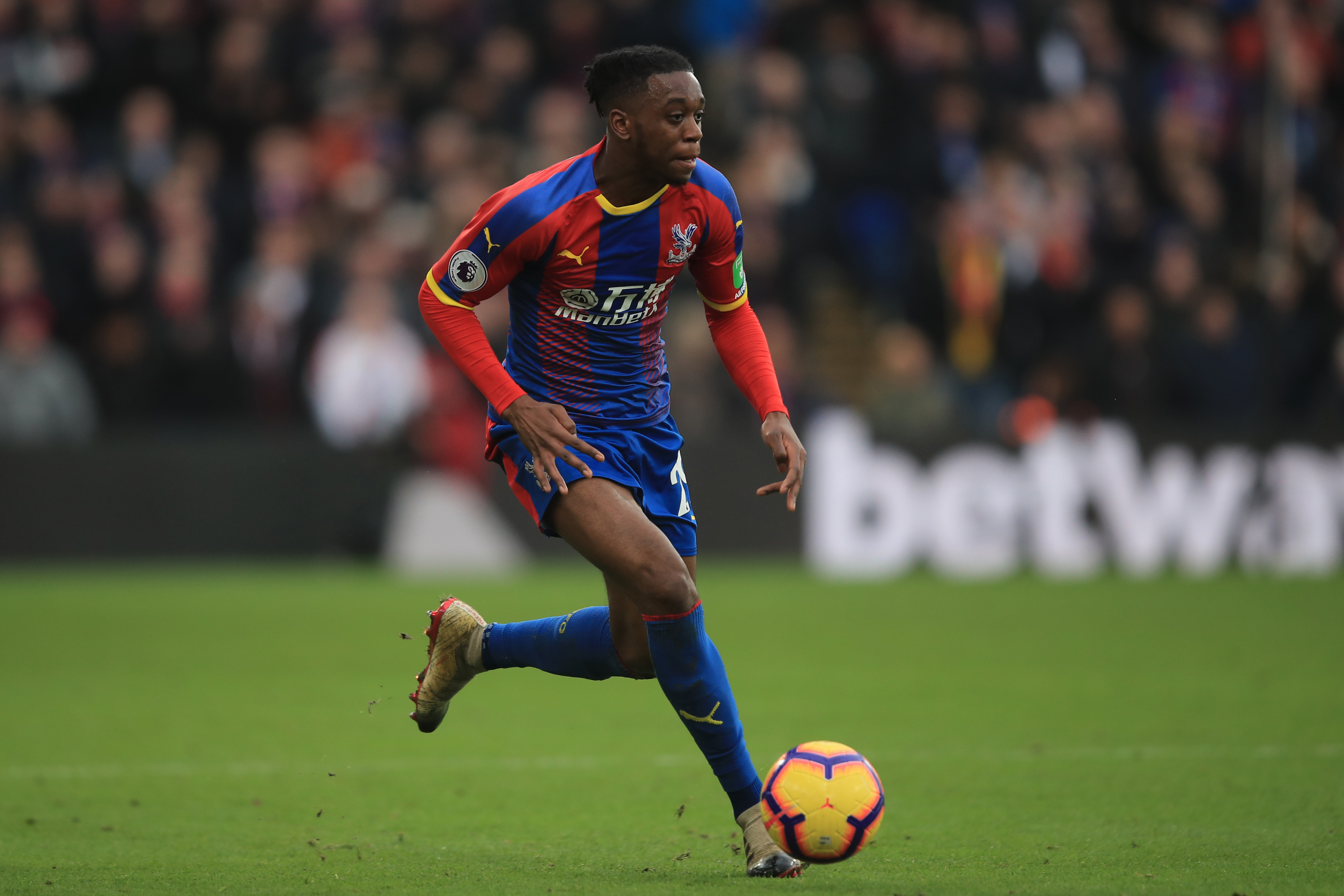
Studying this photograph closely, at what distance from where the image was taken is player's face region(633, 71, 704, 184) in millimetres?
4953

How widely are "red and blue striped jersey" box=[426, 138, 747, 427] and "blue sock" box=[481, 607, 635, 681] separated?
0.66m

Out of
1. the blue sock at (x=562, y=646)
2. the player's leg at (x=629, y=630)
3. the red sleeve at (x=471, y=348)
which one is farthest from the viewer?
the blue sock at (x=562, y=646)

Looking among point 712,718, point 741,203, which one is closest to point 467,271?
point 712,718

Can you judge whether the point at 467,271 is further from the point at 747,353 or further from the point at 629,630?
the point at 629,630

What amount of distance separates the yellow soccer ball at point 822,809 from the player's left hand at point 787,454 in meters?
0.80

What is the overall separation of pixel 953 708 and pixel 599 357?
350 cm

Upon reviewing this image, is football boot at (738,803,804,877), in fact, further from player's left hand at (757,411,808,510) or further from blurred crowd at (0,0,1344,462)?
blurred crowd at (0,0,1344,462)

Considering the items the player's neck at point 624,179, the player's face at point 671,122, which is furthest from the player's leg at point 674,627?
the player's face at point 671,122

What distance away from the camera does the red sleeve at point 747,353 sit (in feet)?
17.7

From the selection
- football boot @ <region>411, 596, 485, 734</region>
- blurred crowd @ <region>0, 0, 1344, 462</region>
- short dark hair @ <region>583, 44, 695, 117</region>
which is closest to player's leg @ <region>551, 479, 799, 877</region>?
football boot @ <region>411, 596, 485, 734</region>

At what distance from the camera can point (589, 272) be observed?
5148mm

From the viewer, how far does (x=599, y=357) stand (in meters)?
5.27

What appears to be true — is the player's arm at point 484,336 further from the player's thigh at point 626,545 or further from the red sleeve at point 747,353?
the red sleeve at point 747,353

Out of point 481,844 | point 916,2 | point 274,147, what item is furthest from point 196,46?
point 481,844
